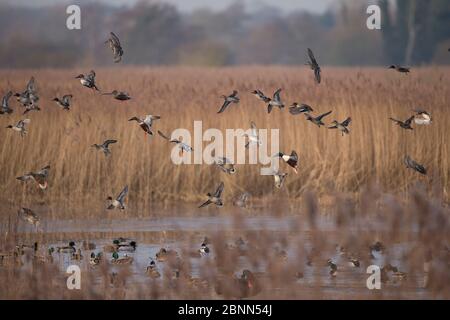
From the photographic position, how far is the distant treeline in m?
31.8

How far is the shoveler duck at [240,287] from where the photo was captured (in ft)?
24.2

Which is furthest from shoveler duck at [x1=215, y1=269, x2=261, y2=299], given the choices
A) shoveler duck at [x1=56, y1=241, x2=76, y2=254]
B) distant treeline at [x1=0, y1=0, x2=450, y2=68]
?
distant treeline at [x1=0, y1=0, x2=450, y2=68]

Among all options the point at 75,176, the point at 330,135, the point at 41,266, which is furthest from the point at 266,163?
the point at 41,266

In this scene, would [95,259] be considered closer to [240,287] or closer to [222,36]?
[240,287]

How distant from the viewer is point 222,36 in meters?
55.4

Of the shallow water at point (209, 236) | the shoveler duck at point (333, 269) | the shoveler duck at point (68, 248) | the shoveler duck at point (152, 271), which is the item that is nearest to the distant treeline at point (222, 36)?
the shallow water at point (209, 236)

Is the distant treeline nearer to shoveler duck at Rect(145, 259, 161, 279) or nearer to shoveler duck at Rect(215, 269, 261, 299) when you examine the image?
shoveler duck at Rect(145, 259, 161, 279)

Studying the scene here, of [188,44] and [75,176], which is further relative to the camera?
[188,44]

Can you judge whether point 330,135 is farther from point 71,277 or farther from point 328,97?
point 71,277

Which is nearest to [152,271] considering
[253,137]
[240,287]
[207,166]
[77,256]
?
[77,256]

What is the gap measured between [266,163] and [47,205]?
2278 millimetres

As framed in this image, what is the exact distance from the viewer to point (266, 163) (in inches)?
492

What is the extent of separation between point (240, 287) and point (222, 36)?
1905 inches

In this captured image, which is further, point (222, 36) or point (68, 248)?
point (222, 36)
